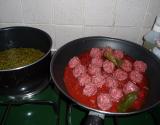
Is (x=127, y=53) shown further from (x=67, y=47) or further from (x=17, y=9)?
(x=17, y=9)

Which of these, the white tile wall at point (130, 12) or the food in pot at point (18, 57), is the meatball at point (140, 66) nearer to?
the white tile wall at point (130, 12)

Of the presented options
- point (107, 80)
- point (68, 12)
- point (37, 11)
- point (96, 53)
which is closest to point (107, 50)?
point (96, 53)

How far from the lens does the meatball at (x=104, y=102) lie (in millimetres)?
757

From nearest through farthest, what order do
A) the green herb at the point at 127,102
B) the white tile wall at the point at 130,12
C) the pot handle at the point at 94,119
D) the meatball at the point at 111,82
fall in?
the pot handle at the point at 94,119, the green herb at the point at 127,102, the meatball at the point at 111,82, the white tile wall at the point at 130,12

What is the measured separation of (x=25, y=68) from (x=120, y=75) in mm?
404

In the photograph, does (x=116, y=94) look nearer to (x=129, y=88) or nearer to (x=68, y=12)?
(x=129, y=88)

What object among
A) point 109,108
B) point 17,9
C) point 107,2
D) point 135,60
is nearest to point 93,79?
point 109,108

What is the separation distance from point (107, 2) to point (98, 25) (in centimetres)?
13

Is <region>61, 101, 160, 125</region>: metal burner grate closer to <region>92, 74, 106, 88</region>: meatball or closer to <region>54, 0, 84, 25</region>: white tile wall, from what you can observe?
<region>92, 74, 106, 88</region>: meatball

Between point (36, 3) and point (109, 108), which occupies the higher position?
point (36, 3)

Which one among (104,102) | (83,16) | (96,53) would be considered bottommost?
Answer: (104,102)

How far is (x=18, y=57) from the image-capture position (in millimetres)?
949

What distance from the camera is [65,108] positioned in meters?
0.86

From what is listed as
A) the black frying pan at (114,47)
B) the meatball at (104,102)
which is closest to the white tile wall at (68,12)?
the black frying pan at (114,47)
